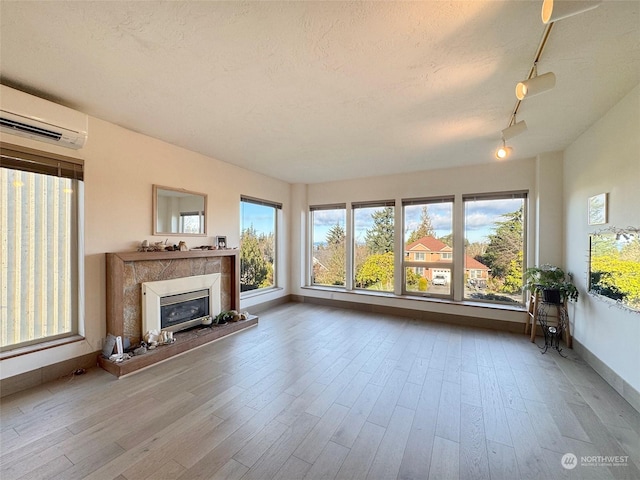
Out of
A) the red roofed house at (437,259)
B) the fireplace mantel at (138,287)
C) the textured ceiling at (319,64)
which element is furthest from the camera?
the red roofed house at (437,259)

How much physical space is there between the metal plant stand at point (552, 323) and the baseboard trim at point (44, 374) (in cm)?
524

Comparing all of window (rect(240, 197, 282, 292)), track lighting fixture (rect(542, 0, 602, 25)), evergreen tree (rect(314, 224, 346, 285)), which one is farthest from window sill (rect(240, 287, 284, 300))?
track lighting fixture (rect(542, 0, 602, 25))

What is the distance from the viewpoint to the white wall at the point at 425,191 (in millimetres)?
3975

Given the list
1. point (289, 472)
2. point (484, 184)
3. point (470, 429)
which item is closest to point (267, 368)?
point (289, 472)

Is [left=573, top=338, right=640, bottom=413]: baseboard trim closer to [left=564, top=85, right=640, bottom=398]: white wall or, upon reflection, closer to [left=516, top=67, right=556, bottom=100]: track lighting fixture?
[left=564, top=85, right=640, bottom=398]: white wall

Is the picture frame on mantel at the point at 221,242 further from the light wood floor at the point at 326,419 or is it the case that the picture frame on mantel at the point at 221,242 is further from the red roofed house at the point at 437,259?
the red roofed house at the point at 437,259

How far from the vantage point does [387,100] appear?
7.54 ft

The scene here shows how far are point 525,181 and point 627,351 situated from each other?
2.61 m

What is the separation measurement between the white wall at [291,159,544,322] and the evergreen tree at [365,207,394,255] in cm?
32

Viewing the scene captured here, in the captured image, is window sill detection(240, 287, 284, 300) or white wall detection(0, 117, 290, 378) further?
window sill detection(240, 287, 284, 300)

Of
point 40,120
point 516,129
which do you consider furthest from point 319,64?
point 40,120

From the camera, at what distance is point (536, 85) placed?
1702 millimetres

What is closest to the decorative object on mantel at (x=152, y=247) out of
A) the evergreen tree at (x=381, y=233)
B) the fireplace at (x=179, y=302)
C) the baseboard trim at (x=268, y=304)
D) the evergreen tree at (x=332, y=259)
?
the fireplace at (x=179, y=302)

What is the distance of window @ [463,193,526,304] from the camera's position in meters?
4.12
